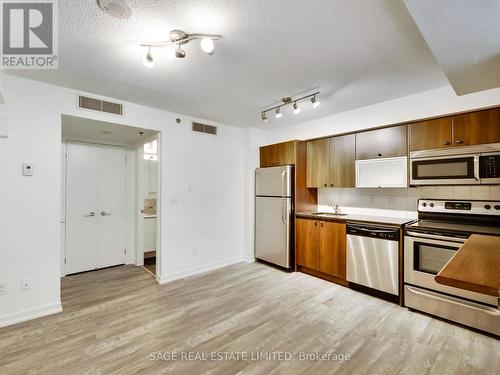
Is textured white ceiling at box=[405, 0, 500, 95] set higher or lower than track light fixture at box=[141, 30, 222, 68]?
lower

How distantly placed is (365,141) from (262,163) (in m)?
1.89

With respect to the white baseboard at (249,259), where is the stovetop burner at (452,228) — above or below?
above

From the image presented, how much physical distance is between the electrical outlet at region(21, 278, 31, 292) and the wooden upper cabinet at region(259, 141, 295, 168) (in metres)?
3.58

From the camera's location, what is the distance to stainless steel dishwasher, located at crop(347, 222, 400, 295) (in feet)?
9.04

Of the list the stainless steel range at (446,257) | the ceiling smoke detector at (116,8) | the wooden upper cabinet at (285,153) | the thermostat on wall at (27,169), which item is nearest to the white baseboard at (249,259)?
the wooden upper cabinet at (285,153)

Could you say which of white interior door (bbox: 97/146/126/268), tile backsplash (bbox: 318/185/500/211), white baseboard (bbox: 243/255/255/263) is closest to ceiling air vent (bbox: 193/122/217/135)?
white interior door (bbox: 97/146/126/268)

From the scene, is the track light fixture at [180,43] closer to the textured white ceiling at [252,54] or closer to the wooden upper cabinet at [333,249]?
the textured white ceiling at [252,54]

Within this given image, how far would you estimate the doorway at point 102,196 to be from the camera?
12.2ft

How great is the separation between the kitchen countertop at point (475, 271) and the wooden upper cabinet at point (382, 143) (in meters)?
1.79

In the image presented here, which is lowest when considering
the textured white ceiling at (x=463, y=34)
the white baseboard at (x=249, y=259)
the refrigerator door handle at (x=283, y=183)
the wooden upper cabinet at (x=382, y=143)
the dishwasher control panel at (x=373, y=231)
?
the white baseboard at (x=249, y=259)

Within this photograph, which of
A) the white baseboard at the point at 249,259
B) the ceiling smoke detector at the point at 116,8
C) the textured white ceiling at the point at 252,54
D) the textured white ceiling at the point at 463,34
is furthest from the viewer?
the white baseboard at the point at 249,259

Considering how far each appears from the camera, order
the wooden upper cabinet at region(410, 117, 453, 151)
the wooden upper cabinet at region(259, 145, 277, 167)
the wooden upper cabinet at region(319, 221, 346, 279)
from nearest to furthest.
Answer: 1. the wooden upper cabinet at region(410, 117, 453, 151)
2. the wooden upper cabinet at region(319, 221, 346, 279)
3. the wooden upper cabinet at region(259, 145, 277, 167)

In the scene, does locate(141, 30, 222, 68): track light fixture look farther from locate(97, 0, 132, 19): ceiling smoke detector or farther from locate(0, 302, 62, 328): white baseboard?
locate(0, 302, 62, 328): white baseboard

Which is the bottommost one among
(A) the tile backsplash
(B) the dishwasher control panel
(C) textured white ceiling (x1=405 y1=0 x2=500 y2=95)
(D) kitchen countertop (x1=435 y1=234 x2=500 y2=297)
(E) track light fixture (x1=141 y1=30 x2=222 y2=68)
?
(B) the dishwasher control panel
